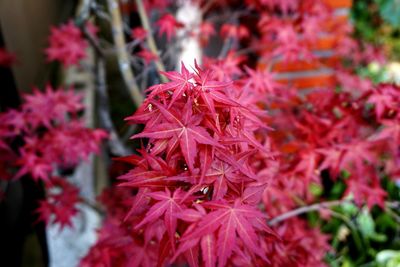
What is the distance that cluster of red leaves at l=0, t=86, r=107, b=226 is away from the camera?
5.66 feet

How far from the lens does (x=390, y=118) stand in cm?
166

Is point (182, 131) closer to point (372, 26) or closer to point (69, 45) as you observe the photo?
point (69, 45)

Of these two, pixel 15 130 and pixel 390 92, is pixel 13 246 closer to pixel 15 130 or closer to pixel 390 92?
pixel 15 130

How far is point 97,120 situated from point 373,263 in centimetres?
236

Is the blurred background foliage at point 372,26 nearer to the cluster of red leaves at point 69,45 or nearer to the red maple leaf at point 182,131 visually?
the cluster of red leaves at point 69,45

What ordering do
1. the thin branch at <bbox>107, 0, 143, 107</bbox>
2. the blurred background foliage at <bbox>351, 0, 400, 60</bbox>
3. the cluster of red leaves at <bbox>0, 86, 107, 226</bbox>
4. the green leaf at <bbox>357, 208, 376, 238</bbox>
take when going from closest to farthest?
the cluster of red leaves at <bbox>0, 86, 107, 226</bbox>, the thin branch at <bbox>107, 0, 143, 107</bbox>, the green leaf at <bbox>357, 208, 376, 238</bbox>, the blurred background foliage at <bbox>351, 0, 400, 60</bbox>

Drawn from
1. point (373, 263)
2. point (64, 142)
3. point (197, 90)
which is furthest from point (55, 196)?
point (373, 263)

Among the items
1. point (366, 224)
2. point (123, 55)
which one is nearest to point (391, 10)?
point (366, 224)

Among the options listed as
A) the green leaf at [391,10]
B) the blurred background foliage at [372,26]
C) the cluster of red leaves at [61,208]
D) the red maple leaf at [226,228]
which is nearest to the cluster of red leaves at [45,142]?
the cluster of red leaves at [61,208]

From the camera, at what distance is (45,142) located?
1775 mm

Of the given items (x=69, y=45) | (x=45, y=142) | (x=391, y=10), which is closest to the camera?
(x=45, y=142)

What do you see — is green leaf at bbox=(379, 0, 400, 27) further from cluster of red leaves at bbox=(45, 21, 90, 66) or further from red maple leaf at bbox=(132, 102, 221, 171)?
red maple leaf at bbox=(132, 102, 221, 171)

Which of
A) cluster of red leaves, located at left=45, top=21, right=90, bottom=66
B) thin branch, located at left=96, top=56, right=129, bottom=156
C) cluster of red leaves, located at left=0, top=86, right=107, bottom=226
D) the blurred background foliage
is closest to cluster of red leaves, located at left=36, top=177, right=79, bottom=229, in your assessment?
cluster of red leaves, located at left=0, top=86, right=107, bottom=226

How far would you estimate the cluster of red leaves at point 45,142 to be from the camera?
1727 millimetres
